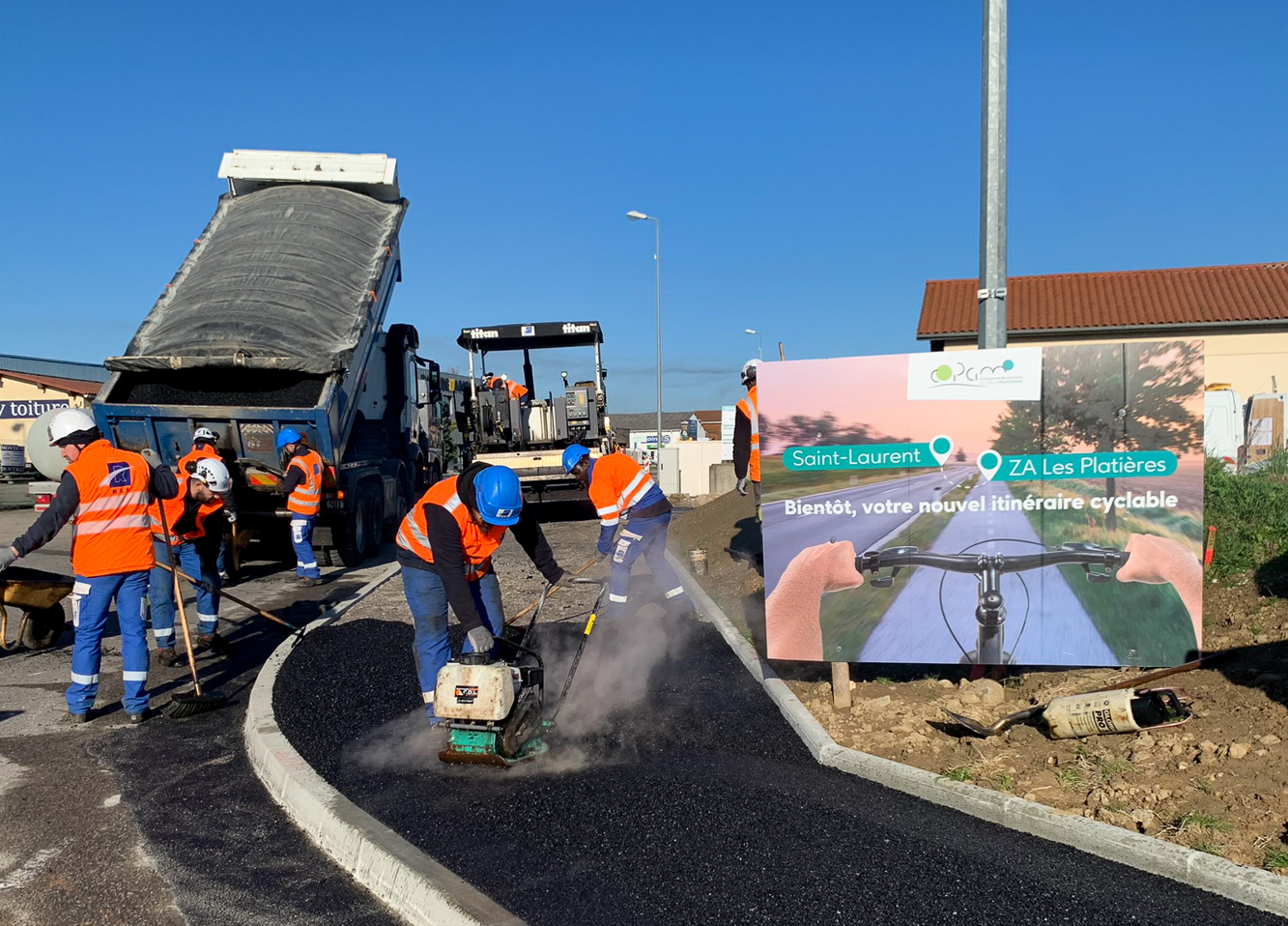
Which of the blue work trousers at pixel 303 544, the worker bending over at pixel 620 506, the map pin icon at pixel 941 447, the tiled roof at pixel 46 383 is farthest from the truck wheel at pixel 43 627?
the tiled roof at pixel 46 383

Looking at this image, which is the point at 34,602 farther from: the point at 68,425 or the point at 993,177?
the point at 993,177

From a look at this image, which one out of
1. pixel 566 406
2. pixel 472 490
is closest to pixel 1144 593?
pixel 472 490

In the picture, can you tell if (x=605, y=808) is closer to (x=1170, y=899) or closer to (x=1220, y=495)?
(x=1170, y=899)

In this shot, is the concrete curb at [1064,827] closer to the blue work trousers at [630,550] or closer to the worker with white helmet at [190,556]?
the blue work trousers at [630,550]

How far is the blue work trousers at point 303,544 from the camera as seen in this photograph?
36.5 feet

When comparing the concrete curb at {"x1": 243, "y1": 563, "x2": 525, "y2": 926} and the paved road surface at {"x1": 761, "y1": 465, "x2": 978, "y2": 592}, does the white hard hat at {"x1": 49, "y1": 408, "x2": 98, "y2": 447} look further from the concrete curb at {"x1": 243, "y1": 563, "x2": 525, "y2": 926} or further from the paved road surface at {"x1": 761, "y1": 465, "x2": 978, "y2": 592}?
the paved road surface at {"x1": 761, "y1": 465, "x2": 978, "y2": 592}

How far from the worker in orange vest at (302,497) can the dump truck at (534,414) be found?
527cm

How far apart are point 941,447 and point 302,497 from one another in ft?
26.0

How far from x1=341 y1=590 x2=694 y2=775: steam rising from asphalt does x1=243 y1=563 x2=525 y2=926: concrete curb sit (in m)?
0.40

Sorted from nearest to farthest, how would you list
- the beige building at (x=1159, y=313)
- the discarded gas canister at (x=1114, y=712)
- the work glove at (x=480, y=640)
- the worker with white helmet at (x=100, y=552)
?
1. the discarded gas canister at (x=1114, y=712)
2. the work glove at (x=480, y=640)
3. the worker with white helmet at (x=100, y=552)
4. the beige building at (x=1159, y=313)

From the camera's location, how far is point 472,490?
5.04 m

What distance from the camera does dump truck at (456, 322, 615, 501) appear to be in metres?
16.8

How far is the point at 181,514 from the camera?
764cm

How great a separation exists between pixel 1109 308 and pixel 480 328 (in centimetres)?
1892
